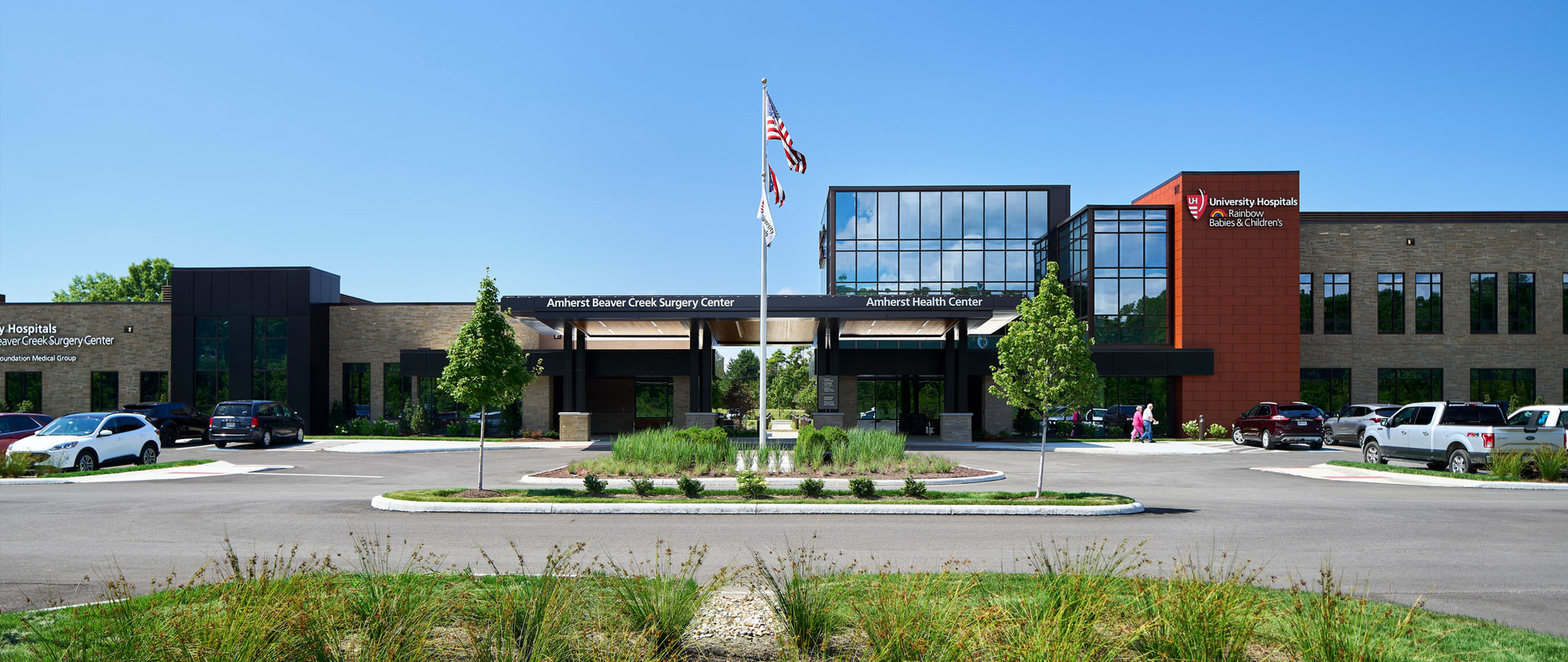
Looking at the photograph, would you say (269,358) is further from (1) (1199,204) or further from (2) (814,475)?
(1) (1199,204)

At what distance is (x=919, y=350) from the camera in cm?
3647

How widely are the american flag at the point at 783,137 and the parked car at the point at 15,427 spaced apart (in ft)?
69.5

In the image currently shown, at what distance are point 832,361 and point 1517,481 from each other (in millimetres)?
22469

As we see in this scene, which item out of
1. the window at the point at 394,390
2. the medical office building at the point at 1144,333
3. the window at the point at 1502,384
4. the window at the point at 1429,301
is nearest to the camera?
the medical office building at the point at 1144,333

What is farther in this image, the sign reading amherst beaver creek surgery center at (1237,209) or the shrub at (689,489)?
the sign reading amherst beaver creek surgery center at (1237,209)

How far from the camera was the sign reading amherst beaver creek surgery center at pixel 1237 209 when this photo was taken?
1489 inches

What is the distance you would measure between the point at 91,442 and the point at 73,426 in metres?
0.96

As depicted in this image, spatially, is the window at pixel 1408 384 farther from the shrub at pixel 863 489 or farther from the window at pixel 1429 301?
the shrub at pixel 863 489

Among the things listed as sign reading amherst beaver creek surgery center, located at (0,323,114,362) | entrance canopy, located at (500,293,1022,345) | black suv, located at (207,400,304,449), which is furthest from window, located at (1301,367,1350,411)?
sign reading amherst beaver creek surgery center, located at (0,323,114,362)

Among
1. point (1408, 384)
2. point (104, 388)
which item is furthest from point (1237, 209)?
point (104, 388)

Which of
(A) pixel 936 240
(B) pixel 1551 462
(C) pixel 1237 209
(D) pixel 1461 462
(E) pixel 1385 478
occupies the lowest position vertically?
(E) pixel 1385 478

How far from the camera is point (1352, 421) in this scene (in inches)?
1241

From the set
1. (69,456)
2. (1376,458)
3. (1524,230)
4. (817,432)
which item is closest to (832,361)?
(817,432)

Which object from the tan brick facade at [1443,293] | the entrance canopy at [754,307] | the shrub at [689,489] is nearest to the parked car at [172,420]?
the entrance canopy at [754,307]
